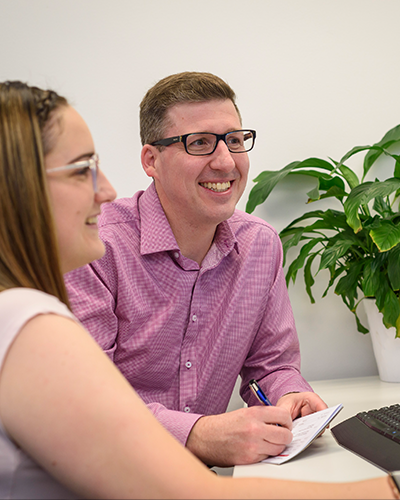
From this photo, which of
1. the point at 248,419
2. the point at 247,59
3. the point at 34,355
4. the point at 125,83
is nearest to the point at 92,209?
the point at 34,355

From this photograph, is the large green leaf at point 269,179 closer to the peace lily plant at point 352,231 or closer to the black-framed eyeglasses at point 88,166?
the peace lily plant at point 352,231

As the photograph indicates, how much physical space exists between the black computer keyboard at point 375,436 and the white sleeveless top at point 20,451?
0.49 metres

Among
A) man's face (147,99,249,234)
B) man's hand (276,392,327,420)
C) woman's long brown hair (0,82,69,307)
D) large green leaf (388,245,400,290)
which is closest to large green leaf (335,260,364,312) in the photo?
large green leaf (388,245,400,290)

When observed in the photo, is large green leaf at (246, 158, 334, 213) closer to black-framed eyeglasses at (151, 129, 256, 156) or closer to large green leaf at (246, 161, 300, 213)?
large green leaf at (246, 161, 300, 213)

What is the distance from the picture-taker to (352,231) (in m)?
1.71

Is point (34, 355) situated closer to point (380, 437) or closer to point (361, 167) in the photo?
point (380, 437)

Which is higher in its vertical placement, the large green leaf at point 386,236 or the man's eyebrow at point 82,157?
the man's eyebrow at point 82,157

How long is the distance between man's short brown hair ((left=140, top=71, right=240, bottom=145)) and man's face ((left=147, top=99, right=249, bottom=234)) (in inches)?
0.7

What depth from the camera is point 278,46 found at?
1.89 meters

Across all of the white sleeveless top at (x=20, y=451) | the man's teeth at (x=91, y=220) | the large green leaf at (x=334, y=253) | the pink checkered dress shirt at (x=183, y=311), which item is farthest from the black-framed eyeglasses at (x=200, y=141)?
the white sleeveless top at (x=20, y=451)

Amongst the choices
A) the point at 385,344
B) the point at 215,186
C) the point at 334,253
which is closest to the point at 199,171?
the point at 215,186

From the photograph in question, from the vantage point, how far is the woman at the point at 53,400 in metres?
0.46

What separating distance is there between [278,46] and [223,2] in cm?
26

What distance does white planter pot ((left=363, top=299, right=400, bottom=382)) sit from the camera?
164 centimetres
